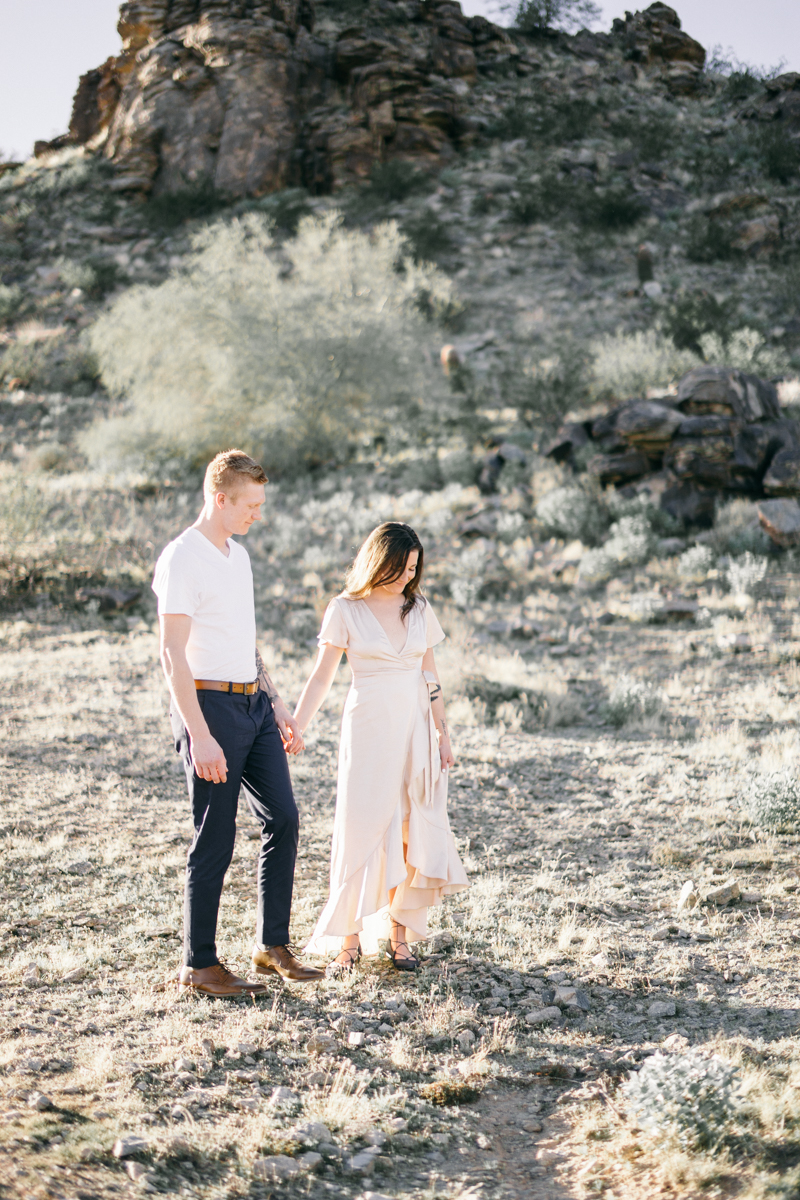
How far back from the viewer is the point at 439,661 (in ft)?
29.6

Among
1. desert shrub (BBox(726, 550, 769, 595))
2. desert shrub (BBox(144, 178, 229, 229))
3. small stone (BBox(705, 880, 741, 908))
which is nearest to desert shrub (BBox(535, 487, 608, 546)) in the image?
desert shrub (BBox(726, 550, 769, 595))

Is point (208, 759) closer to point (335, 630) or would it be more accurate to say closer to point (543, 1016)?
point (335, 630)

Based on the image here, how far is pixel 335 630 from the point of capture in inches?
130

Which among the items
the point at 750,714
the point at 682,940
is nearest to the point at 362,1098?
the point at 682,940

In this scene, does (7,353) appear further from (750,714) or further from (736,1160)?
(736,1160)

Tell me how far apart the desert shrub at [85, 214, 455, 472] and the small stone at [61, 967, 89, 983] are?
50.7ft

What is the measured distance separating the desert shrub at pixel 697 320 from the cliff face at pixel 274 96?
Answer: 1444 centimetres

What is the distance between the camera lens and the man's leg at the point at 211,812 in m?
3.01

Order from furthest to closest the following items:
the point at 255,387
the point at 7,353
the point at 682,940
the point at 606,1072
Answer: the point at 7,353
the point at 255,387
the point at 682,940
the point at 606,1072

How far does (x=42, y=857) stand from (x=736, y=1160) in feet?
12.8

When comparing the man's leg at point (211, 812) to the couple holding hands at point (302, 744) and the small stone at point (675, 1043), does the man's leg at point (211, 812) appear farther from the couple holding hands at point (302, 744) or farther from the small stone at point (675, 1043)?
the small stone at point (675, 1043)

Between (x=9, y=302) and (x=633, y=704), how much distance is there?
91.2 feet

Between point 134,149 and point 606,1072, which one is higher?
point 134,149

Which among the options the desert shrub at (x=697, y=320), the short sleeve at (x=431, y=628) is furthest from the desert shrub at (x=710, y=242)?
the short sleeve at (x=431, y=628)
